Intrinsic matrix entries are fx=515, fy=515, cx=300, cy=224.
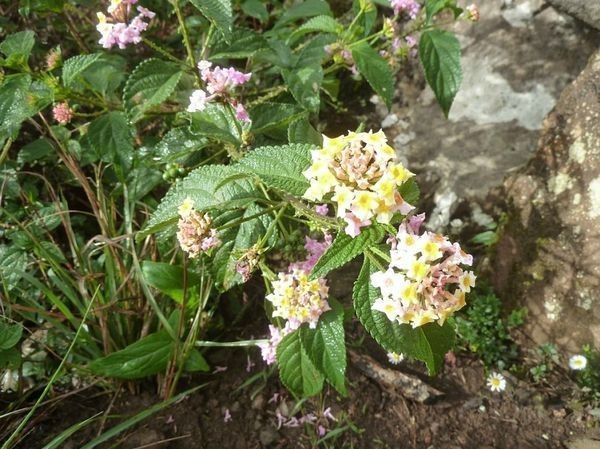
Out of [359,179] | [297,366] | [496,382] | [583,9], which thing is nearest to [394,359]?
[496,382]

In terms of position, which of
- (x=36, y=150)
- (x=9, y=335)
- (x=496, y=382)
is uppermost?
(x=36, y=150)

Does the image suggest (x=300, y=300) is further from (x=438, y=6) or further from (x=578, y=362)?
(x=578, y=362)

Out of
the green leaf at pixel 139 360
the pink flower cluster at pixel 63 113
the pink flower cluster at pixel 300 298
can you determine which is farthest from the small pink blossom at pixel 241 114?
the green leaf at pixel 139 360

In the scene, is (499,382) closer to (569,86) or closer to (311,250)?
(311,250)

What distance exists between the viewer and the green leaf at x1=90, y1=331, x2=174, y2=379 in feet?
5.00

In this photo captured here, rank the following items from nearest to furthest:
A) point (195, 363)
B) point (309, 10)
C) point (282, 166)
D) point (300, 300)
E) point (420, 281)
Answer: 1. point (420, 281)
2. point (282, 166)
3. point (300, 300)
4. point (195, 363)
5. point (309, 10)

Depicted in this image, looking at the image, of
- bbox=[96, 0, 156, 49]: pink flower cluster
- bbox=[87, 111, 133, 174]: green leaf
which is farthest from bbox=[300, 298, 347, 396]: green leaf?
bbox=[96, 0, 156, 49]: pink flower cluster

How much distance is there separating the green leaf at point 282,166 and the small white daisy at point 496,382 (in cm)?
124

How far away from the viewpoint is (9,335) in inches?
59.0

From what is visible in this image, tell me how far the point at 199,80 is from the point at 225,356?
977 millimetres

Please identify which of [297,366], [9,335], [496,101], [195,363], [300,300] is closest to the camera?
[300,300]

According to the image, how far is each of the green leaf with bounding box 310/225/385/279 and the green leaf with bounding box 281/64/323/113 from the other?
646 millimetres

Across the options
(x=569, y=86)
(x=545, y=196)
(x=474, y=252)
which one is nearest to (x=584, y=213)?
(x=545, y=196)

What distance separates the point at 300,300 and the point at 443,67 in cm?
87
